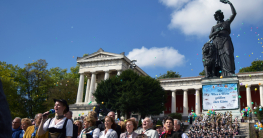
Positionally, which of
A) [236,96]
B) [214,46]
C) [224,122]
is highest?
[214,46]

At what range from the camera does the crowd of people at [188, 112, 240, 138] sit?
1282cm

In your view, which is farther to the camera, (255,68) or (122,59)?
(255,68)

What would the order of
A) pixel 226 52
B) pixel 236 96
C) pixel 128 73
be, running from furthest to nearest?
pixel 128 73 < pixel 226 52 < pixel 236 96

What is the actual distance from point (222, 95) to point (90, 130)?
29.1 ft

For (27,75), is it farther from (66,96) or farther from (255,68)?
(255,68)

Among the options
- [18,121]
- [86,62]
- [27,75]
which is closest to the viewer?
[18,121]

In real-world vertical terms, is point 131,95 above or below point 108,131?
above

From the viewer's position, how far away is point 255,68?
63875 mm

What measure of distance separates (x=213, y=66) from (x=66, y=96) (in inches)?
1823

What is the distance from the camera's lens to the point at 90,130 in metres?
6.59

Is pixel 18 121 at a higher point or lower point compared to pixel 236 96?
lower

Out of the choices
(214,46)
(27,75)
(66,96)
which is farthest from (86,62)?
(214,46)

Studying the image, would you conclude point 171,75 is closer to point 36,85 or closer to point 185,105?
point 185,105

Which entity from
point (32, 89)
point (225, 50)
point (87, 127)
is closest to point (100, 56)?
point (32, 89)
